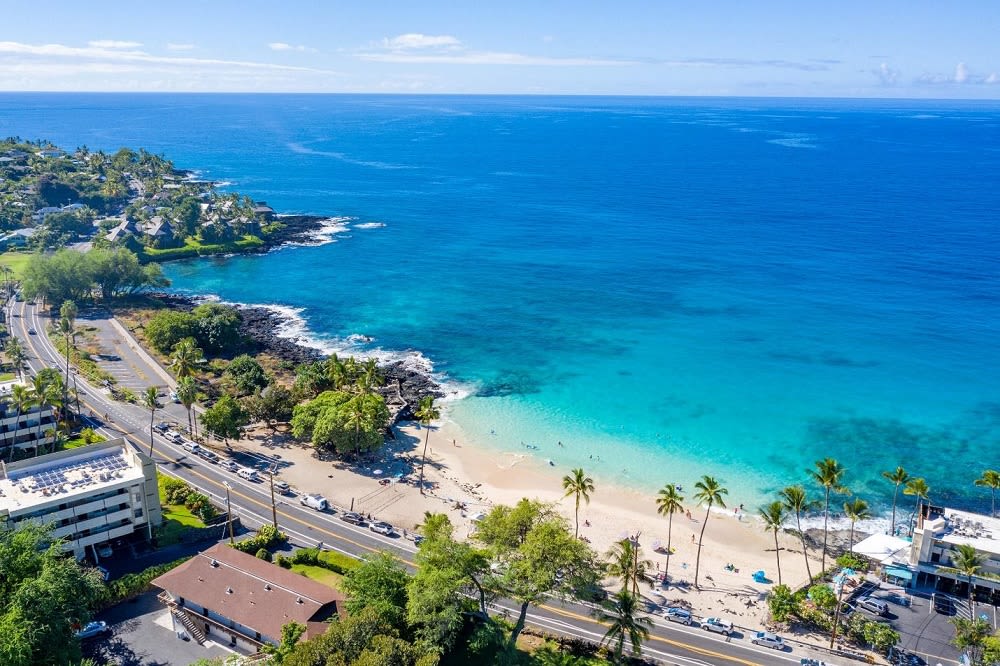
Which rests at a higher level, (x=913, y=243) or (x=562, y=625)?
(x=913, y=243)

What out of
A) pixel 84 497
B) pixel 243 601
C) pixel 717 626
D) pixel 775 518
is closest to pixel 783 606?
pixel 717 626

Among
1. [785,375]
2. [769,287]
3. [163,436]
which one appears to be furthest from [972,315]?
[163,436]

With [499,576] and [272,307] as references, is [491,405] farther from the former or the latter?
[272,307]

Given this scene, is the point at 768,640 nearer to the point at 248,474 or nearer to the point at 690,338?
the point at 248,474

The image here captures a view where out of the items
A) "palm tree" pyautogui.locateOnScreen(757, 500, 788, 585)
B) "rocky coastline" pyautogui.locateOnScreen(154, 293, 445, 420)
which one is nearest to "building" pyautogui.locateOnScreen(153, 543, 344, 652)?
"palm tree" pyautogui.locateOnScreen(757, 500, 788, 585)

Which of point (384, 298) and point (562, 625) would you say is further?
point (384, 298)

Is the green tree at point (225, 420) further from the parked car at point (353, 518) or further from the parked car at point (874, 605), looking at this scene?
the parked car at point (874, 605)

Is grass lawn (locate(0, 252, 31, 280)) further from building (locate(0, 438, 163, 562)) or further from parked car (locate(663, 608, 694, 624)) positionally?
parked car (locate(663, 608, 694, 624))
